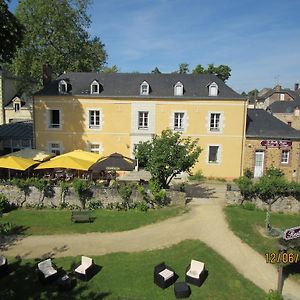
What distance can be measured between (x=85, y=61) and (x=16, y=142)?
12115mm

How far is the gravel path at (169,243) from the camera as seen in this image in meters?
11.8

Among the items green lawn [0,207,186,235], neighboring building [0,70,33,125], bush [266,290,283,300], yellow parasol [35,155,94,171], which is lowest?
bush [266,290,283,300]

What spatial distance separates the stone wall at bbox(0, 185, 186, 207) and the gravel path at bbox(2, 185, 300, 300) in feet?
5.56

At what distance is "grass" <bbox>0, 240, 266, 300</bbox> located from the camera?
10.3 metres

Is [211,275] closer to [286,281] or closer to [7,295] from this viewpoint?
[286,281]

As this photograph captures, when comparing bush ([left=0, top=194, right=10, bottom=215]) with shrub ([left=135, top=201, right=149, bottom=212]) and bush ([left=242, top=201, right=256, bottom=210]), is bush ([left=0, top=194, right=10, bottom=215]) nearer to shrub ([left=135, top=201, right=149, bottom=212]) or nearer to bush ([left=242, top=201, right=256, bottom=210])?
shrub ([left=135, top=201, right=149, bottom=212])

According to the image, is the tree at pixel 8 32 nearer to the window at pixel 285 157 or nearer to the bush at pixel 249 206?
the bush at pixel 249 206

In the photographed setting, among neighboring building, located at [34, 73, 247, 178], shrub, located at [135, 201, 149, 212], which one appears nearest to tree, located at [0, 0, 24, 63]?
neighboring building, located at [34, 73, 247, 178]

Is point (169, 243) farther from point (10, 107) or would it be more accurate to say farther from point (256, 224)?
point (10, 107)

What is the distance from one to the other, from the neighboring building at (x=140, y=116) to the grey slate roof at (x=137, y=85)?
8 cm

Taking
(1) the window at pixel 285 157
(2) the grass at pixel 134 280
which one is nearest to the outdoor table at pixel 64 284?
(2) the grass at pixel 134 280

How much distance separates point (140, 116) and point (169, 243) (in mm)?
13359

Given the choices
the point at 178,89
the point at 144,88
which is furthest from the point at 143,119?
the point at 178,89

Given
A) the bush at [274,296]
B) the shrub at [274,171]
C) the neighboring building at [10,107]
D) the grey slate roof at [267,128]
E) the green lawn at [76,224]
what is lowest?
the bush at [274,296]
